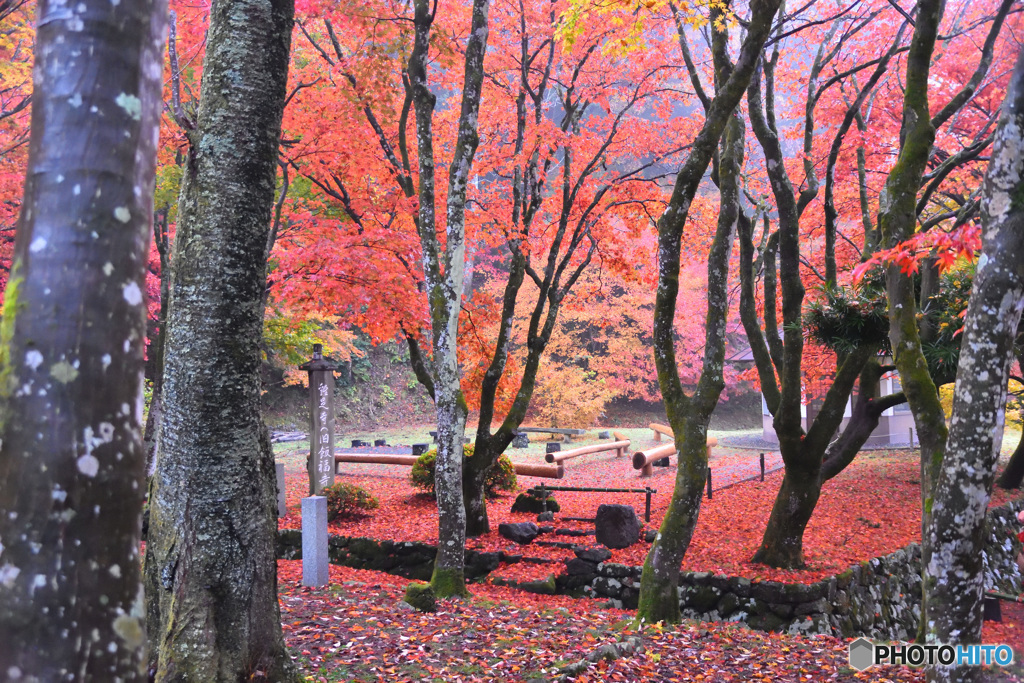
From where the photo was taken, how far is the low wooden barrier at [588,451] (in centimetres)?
1484

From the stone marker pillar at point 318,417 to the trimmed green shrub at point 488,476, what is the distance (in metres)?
2.39

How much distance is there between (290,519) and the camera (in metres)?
11.3

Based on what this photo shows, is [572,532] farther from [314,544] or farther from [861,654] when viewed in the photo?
[861,654]

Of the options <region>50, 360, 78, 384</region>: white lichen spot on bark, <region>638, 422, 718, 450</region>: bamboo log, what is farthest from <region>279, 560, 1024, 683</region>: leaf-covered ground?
<region>638, 422, 718, 450</region>: bamboo log

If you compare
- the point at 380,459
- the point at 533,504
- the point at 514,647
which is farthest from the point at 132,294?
the point at 380,459

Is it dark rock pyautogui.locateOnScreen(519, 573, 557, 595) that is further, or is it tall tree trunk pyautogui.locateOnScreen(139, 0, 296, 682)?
dark rock pyautogui.locateOnScreen(519, 573, 557, 595)

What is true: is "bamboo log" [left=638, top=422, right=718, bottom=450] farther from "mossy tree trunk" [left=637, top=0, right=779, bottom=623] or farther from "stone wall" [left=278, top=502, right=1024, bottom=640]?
"mossy tree trunk" [left=637, top=0, right=779, bottom=623]

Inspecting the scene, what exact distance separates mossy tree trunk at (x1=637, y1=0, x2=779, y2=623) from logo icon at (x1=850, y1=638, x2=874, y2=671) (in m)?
1.49

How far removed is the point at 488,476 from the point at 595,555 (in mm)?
4411

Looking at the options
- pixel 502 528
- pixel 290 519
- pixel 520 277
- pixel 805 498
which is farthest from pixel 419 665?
pixel 290 519

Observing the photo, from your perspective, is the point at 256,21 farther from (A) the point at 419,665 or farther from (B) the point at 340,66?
(B) the point at 340,66

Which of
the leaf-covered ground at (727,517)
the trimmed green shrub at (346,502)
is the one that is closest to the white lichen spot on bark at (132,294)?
the leaf-covered ground at (727,517)

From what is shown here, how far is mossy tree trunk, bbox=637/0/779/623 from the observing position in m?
5.80

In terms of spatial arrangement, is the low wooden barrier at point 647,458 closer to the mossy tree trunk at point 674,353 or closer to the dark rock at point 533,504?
the dark rock at point 533,504
